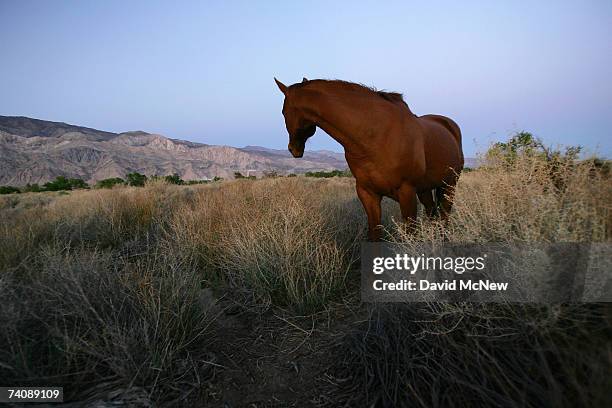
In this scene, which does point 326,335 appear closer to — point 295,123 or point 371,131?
point 371,131

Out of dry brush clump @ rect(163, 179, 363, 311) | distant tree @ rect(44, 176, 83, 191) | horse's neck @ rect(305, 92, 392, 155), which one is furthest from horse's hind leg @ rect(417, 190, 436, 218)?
distant tree @ rect(44, 176, 83, 191)

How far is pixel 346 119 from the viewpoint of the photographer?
3.13m

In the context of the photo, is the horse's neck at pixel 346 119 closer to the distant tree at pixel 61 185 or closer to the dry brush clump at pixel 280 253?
the dry brush clump at pixel 280 253

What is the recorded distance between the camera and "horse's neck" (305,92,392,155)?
123 inches

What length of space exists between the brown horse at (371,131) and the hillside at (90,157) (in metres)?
32.1

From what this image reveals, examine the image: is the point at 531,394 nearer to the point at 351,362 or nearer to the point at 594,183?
the point at 351,362

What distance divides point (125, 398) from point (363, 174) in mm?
2597

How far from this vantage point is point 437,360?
1.71 meters

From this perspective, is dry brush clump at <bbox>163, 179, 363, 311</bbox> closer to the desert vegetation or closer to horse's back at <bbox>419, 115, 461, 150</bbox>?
the desert vegetation

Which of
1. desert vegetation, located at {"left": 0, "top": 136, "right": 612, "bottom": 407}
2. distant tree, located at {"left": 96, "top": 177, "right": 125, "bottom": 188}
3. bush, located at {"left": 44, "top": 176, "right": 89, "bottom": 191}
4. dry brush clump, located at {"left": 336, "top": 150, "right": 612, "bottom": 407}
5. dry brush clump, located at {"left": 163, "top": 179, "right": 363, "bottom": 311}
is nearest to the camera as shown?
dry brush clump, located at {"left": 336, "top": 150, "right": 612, "bottom": 407}

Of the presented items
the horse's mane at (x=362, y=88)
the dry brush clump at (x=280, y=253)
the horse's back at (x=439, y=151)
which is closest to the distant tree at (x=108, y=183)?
the dry brush clump at (x=280, y=253)

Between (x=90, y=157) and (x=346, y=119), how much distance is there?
76.4 metres

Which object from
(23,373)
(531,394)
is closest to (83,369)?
(23,373)

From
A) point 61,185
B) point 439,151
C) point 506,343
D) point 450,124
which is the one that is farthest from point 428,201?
point 61,185
